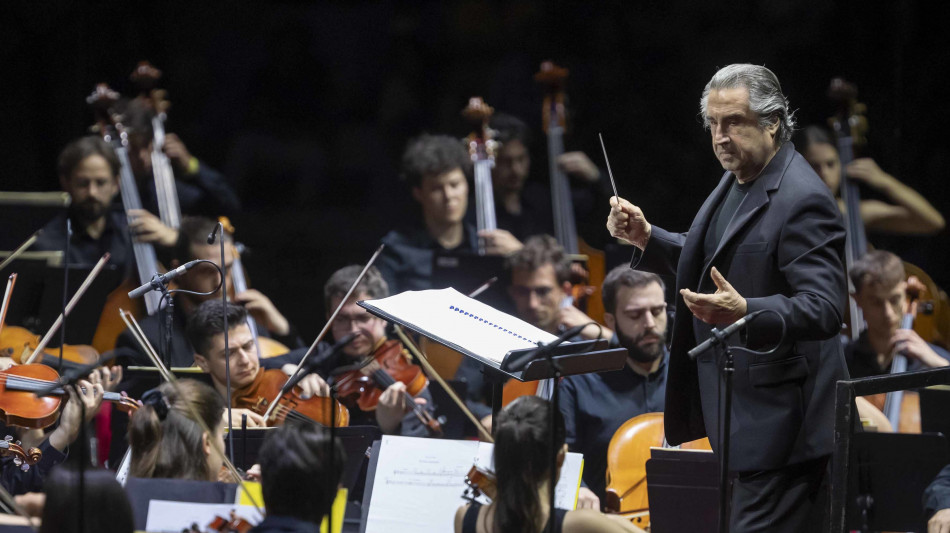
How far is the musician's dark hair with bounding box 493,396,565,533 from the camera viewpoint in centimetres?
258

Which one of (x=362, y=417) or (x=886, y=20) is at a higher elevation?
(x=886, y=20)

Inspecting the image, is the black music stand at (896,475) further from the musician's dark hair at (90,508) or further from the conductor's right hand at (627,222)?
the musician's dark hair at (90,508)

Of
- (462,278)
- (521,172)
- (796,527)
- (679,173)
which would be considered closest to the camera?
(796,527)

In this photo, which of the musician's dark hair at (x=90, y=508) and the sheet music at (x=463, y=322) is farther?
the sheet music at (x=463, y=322)

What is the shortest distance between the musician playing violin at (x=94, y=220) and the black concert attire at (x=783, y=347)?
3.41 meters

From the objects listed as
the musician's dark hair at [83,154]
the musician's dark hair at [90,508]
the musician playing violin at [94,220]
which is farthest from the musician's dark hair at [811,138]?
the musician's dark hair at [90,508]

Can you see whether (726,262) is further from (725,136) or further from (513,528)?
(513,528)

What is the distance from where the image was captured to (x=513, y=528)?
257 cm

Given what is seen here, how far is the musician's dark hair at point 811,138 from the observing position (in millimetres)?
5469

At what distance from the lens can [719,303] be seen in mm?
2219

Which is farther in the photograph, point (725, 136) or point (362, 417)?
point (362, 417)

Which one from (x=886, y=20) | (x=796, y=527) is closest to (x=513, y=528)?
(x=796, y=527)

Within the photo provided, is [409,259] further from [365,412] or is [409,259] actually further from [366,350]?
[365,412]

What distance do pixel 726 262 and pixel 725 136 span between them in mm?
271
